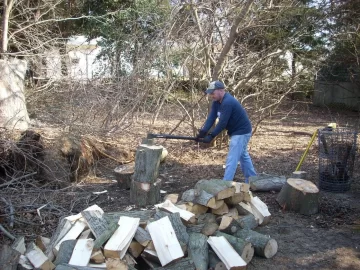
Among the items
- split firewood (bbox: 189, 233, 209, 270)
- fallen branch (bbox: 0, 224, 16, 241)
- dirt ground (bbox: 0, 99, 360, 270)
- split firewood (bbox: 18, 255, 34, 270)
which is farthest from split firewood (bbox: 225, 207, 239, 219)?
fallen branch (bbox: 0, 224, 16, 241)

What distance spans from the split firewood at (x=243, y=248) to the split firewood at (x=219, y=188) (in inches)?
20.9

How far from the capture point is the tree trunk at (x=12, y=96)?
6.26 meters

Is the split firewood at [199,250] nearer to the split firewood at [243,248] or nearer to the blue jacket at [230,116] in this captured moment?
the split firewood at [243,248]

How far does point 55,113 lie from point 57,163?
2.19 meters

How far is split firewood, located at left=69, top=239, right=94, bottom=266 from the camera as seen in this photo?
10.0ft

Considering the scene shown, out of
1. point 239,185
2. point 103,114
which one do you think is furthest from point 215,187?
point 103,114

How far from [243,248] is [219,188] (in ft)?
2.47

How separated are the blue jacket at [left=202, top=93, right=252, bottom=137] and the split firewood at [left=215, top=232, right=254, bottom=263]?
5.39ft

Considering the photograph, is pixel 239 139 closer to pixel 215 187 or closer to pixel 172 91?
pixel 215 187

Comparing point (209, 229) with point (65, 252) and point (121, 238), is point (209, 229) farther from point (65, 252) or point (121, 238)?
point (65, 252)

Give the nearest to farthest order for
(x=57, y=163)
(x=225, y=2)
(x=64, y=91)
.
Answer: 1. (x=57, y=163)
2. (x=225, y=2)
3. (x=64, y=91)

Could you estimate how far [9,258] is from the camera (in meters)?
3.06

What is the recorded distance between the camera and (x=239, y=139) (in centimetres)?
509

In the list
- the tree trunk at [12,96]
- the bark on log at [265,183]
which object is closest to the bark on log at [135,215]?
the bark on log at [265,183]
